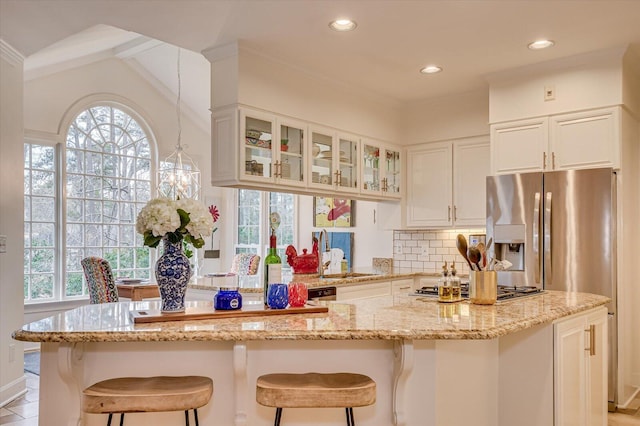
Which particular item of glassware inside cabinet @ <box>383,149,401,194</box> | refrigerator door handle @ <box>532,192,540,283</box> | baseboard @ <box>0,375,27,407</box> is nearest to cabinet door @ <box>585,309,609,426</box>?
refrigerator door handle @ <box>532,192,540,283</box>

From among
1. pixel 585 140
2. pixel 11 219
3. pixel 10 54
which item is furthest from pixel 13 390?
pixel 585 140

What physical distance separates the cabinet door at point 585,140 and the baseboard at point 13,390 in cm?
459

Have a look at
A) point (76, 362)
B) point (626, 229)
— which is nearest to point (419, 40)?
point (626, 229)

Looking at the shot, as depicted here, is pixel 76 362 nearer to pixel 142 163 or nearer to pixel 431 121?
pixel 431 121

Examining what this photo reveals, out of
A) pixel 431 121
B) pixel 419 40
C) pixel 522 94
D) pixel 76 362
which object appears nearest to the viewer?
pixel 76 362

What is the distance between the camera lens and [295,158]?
4348mm

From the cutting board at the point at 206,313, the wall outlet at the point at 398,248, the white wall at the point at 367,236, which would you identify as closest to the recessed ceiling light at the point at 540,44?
the white wall at the point at 367,236

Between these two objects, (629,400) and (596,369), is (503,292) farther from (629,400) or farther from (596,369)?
(629,400)

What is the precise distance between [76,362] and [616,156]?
3.86 metres

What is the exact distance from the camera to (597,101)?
4.05 m

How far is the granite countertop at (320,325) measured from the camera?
1.87 meters

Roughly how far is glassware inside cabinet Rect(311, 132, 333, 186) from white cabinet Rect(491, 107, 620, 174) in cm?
142

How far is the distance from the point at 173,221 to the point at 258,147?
195cm

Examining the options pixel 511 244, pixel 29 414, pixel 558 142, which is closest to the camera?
pixel 29 414
